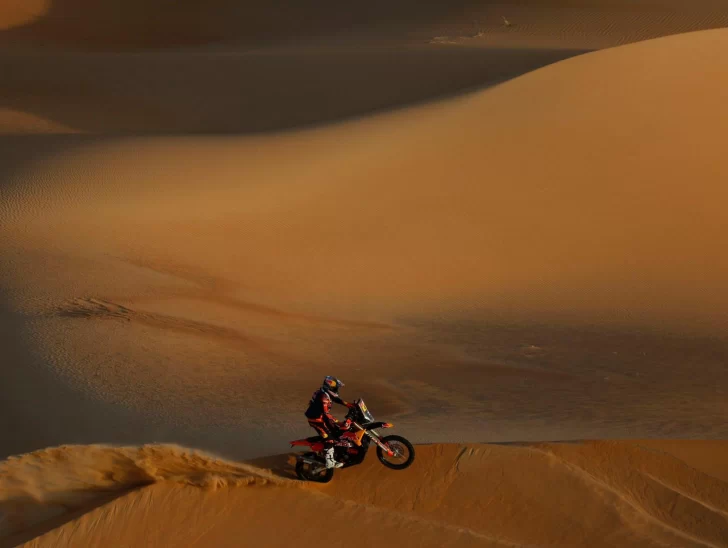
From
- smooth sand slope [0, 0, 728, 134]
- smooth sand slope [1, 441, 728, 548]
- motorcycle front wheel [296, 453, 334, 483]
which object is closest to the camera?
smooth sand slope [1, 441, 728, 548]

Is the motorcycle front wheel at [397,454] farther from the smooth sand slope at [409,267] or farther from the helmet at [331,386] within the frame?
the smooth sand slope at [409,267]

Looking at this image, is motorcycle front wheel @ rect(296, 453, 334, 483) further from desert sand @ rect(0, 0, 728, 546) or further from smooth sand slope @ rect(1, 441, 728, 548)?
desert sand @ rect(0, 0, 728, 546)

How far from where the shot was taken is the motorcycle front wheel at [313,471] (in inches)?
261

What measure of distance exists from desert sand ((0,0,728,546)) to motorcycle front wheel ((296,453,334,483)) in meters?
0.22

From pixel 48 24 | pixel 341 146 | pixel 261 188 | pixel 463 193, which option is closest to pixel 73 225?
pixel 261 188

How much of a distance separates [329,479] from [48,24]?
91.1ft

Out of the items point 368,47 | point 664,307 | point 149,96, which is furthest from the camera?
point 368,47

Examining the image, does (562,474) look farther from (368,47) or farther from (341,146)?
(368,47)

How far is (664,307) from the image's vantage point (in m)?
12.0

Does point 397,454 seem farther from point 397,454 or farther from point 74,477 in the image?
point 74,477

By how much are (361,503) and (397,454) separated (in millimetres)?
718

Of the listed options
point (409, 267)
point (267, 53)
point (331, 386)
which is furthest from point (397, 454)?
point (267, 53)

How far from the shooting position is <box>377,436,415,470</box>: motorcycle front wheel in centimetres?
679

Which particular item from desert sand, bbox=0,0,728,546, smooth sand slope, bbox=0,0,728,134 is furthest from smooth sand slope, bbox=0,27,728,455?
smooth sand slope, bbox=0,0,728,134
